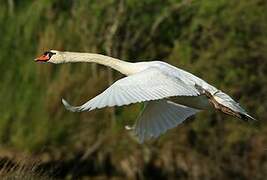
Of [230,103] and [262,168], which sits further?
[262,168]

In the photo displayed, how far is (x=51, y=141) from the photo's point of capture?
46.4ft

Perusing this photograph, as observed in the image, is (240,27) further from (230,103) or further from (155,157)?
(230,103)

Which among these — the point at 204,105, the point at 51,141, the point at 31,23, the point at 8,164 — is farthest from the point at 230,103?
the point at 31,23

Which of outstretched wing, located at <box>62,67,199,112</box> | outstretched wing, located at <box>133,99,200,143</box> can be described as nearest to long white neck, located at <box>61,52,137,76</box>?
outstretched wing, located at <box>62,67,199,112</box>

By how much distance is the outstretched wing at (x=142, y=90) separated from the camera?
7.62 m

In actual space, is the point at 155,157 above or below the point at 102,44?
below

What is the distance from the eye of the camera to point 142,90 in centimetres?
802

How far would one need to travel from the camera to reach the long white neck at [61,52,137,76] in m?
8.99

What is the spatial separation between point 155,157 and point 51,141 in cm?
152

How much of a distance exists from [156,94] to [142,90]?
0.40 ft

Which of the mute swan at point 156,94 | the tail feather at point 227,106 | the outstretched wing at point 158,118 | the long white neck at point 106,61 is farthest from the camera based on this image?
the outstretched wing at point 158,118

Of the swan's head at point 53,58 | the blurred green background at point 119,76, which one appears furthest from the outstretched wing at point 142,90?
the blurred green background at point 119,76

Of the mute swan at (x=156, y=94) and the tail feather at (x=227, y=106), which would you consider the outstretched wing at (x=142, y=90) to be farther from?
the tail feather at (x=227, y=106)

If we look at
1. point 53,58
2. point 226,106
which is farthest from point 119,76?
point 226,106
